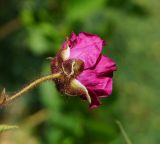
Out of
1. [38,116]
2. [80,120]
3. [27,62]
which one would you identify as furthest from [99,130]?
[27,62]

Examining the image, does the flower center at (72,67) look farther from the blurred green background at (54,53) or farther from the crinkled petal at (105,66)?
the blurred green background at (54,53)

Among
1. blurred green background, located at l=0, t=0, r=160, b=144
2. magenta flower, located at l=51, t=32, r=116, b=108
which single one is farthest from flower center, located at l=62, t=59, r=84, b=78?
blurred green background, located at l=0, t=0, r=160, b=144

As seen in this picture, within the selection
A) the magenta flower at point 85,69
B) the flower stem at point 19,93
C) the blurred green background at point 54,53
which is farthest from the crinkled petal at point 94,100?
the blurred green background at point 54,53

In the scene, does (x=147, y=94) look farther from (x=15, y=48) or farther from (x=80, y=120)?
(x=80, y=120)

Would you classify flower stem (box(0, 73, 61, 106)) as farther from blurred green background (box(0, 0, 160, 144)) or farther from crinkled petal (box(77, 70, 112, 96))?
blurred green background (box(0, 0, 160, 144))

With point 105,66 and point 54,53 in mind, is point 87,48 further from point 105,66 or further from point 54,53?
point 54,53

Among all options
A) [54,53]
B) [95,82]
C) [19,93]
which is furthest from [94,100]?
[54,53]
